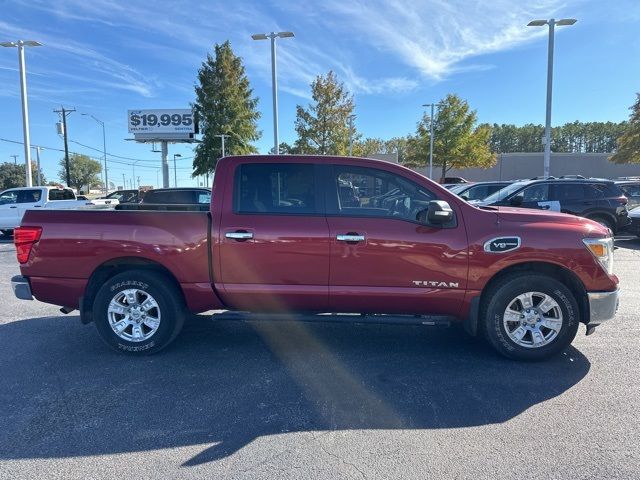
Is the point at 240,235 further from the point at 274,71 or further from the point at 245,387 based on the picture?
the point at 274,71

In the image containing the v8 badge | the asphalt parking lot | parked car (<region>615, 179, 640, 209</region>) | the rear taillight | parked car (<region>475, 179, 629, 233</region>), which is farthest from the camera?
parked car (<region>615, 179, 640, 209</region>)

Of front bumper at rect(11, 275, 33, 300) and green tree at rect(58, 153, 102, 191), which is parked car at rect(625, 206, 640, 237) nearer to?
front bumper at rect(11, 275, 33, 300)

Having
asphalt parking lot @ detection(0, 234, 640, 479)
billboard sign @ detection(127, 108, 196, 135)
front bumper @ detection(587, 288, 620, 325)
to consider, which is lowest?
asphalt parking lot @ detection(0, 234, 640, 479)

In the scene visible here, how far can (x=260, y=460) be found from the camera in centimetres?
271

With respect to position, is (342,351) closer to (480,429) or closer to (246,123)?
(480,429)

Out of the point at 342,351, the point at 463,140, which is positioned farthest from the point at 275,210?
the point at 463,140

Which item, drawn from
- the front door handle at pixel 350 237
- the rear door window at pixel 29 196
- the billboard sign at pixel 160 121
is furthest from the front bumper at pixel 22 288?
the billboard sign at pixel 160 121

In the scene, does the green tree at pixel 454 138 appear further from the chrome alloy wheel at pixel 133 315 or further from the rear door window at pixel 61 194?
the chrome alloy wheel at pixel 133 315

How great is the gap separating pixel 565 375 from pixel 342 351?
2.04 meters

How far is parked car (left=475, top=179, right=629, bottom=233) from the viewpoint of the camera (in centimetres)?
1129

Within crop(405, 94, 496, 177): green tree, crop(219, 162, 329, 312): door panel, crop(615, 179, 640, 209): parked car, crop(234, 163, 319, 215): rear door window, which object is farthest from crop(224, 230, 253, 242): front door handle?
crop(405, 94, 496, 177): green tree

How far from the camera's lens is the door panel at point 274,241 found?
4023 millimetres

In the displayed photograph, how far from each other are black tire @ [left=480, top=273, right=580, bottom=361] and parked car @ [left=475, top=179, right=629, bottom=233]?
305 inches

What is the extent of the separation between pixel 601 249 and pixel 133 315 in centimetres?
452
